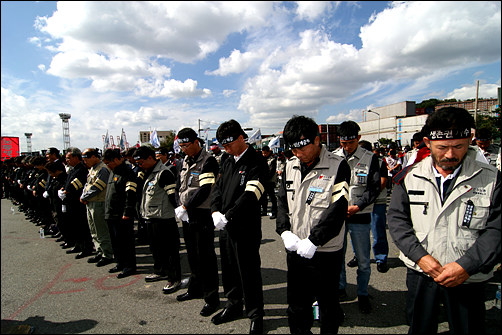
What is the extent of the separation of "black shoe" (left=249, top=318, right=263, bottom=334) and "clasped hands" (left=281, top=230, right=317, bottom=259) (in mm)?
1159

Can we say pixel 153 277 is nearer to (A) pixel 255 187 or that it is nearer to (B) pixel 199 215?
(B) pixel 199 215

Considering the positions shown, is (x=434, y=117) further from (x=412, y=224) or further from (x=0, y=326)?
(x=0, y=326)

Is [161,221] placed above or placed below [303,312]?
above

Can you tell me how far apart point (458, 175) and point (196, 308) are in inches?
130

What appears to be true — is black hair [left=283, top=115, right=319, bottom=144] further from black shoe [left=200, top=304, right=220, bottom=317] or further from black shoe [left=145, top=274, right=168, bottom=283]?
black shoe [left=145, top=274, right=168, bottom=283]

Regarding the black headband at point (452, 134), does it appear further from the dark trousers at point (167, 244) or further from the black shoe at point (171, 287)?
the black shoe at point (171, 287)

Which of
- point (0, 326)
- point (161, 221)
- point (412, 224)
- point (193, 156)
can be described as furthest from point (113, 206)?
point (412, 224)

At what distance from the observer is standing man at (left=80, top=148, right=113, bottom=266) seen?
522 centimetres

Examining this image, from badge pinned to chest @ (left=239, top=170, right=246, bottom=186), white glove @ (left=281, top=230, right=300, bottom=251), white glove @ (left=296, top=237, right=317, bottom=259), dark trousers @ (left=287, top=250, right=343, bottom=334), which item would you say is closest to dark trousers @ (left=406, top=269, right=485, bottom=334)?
dark trousers @ (left=287, top=250, right=343, bottom=334)

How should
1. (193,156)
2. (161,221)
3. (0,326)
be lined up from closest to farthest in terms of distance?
(0,326) < (193,156) < (161,221)

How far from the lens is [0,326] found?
77.0 inches

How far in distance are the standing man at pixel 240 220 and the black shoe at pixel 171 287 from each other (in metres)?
1.15

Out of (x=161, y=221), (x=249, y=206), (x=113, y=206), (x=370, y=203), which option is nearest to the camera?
(x=249, y=206)

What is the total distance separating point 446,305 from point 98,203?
18.4 ft
